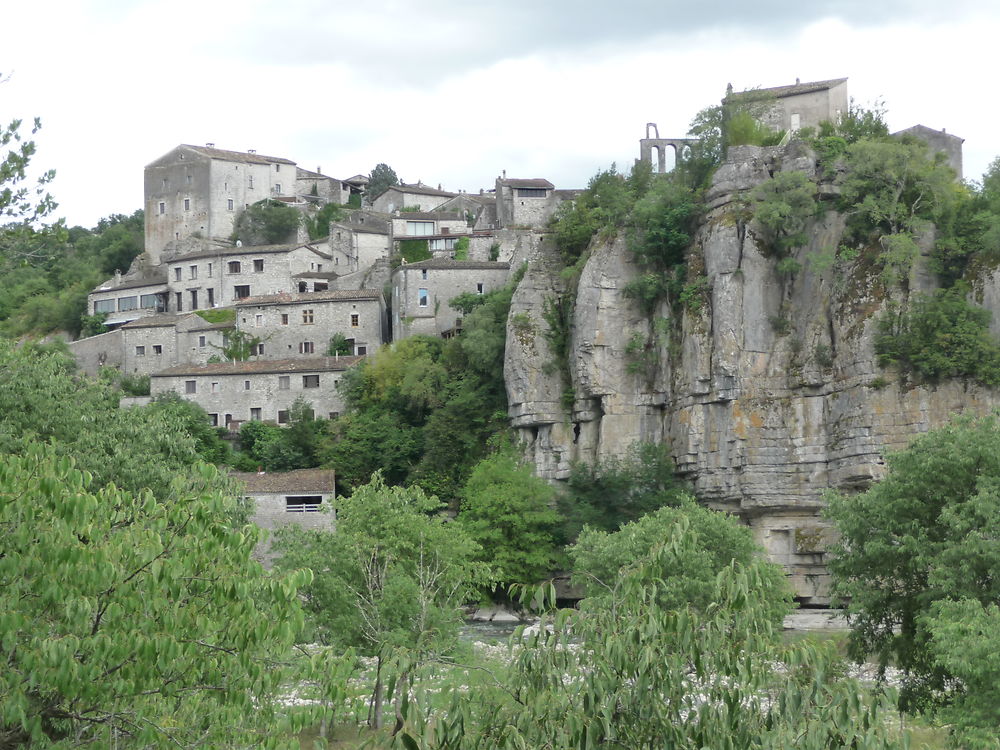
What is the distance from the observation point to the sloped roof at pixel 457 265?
76500 mm

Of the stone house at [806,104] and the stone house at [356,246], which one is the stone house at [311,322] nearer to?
the stone house at [356,246]

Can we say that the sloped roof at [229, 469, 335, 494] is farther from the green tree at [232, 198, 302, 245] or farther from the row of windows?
the green tree at [232, 198, 302, 245]

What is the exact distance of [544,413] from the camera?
65125 millimetres

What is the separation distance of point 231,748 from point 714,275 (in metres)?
48.3

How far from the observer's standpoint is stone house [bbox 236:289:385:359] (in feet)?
251

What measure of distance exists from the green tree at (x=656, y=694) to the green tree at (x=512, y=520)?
43997 mm

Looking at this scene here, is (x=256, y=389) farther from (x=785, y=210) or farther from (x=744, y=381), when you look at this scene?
(x=785, y=210)

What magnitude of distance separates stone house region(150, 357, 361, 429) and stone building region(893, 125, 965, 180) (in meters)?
30.5

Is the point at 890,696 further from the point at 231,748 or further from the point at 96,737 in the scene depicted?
the point at 96,737

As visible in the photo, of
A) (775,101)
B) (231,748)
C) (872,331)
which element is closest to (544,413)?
(872,331)

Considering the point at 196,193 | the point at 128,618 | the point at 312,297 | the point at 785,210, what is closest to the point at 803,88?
the point at 785,210

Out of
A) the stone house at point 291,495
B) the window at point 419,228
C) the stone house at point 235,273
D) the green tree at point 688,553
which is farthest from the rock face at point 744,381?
the window at point 419,228

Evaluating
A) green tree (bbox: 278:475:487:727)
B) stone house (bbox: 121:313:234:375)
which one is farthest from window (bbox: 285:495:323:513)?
green tree (bbox: 278:475:487:727)

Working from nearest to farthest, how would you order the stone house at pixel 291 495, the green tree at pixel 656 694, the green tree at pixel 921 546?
1. the green tree at pixel 656 694
2. the green tree at pixel 921 546
3. the stone house at pixel 291 495
